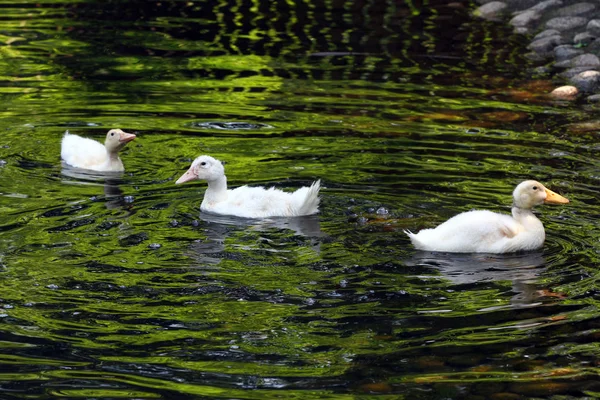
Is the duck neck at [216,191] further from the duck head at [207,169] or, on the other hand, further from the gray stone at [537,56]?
the gray stone at [537,56]

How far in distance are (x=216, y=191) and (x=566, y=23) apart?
10.0 metres

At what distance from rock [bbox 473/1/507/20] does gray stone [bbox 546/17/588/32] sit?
1.50 metres

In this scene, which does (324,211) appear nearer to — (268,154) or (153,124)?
(268,154)

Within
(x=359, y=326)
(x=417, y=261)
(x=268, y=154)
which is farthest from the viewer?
(x=268, y=154)

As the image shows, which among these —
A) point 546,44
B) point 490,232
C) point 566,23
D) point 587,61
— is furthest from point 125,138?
point 566,23

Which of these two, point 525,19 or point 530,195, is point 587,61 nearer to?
point 525,19

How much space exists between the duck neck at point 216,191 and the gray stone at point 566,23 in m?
9.74

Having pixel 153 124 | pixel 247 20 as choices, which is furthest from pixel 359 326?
pixel 247 20

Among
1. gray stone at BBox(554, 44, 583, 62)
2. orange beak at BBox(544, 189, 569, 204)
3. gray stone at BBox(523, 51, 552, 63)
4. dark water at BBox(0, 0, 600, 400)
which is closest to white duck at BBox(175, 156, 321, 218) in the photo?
dark water at BBox(0, 0, 600, 400)

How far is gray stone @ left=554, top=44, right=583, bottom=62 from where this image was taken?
1766cm

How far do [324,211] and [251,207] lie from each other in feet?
2.28

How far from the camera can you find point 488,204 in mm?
11141

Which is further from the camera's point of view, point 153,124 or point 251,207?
point 153,124

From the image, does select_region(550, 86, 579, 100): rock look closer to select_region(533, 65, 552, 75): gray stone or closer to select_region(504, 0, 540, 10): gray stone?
select_region(533, 65, 552, 75): gray stone
